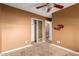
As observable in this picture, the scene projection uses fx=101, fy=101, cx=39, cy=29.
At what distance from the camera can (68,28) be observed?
1595 mm

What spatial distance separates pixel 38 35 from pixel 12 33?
476 millimetres

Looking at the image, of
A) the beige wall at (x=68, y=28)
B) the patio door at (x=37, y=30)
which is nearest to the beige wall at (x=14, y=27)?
the patio door at (x=37, y=30)

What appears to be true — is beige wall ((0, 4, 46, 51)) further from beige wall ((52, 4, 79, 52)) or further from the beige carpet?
beige wall ((52, 4, 79, 52))

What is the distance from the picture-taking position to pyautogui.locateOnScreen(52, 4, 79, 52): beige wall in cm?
154

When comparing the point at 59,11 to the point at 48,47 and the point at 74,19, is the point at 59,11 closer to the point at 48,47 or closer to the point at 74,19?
the point at 74,19

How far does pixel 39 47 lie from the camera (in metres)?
1.67

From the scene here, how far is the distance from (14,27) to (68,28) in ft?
2.80

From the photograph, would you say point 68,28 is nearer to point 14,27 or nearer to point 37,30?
point 37,30

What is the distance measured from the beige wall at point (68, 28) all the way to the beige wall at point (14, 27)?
0.30m

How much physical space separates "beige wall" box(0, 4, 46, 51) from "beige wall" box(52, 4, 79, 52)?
12.0 inches

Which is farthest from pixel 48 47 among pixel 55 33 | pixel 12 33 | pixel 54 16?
pixel 12 33

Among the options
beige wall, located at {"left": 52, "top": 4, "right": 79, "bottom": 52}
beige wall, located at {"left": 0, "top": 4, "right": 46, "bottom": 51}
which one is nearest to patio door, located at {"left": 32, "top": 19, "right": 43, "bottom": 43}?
beige wall, located at {"left": 0, "top": 4, "right": 46, "bottom": 51}

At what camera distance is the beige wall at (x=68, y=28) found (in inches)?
60.7

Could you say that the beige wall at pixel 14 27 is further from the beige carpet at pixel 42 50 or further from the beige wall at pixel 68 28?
the beige wall at pixel 68 28
